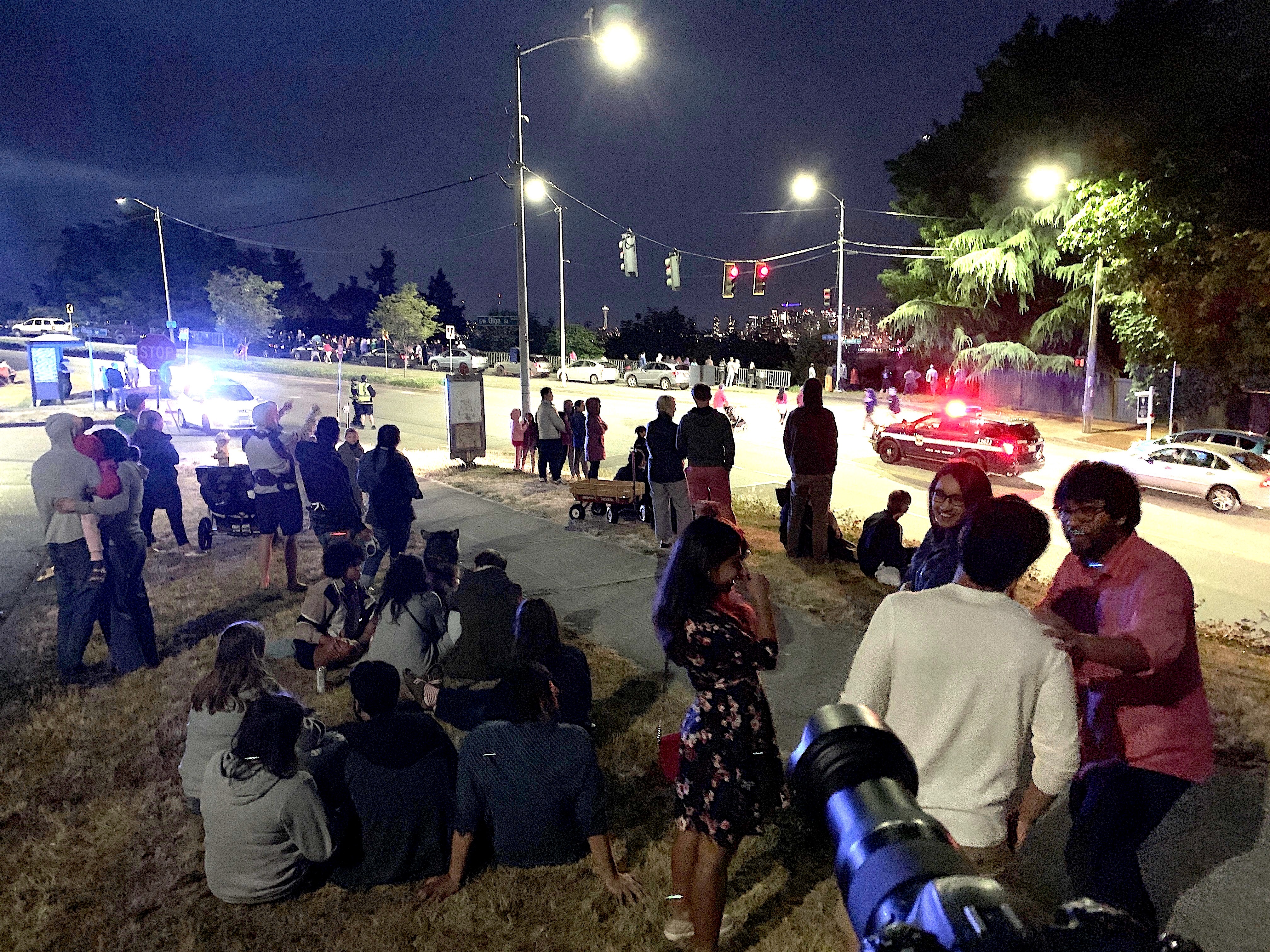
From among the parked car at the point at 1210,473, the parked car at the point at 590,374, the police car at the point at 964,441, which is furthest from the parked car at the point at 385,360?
the parked car at the point at 1210,473

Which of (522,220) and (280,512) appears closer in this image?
(280,512)

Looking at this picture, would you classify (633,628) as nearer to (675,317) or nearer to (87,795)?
(87,795)

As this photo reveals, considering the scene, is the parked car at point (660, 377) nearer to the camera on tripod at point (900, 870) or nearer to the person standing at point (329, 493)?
the person standing at point (329, 493)

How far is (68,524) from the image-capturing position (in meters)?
5.62

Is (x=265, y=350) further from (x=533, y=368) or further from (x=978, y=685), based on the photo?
(x=978, y=685)

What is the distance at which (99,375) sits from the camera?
2861 centimetres

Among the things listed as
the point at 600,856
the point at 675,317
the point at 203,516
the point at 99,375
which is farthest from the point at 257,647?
the point at 675,317

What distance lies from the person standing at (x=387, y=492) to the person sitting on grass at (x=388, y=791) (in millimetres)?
4021

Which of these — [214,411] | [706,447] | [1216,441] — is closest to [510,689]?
[706,447]

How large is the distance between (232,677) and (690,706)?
221 centimetres

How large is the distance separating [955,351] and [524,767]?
37.9 meters

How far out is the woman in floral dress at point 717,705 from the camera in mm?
2793

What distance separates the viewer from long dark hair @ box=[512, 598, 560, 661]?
373 centimetres

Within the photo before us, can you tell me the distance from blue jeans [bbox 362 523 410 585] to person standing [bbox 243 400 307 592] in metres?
0.78
